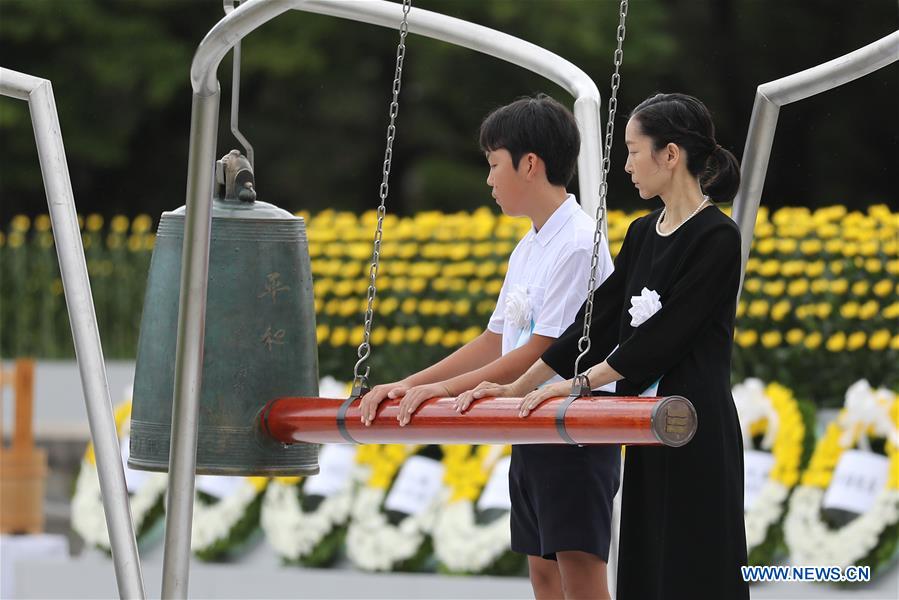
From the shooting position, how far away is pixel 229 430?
408 cm

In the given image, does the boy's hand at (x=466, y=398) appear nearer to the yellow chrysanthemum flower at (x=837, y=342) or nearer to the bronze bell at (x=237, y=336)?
the bronze bell at (x=237, y=336)

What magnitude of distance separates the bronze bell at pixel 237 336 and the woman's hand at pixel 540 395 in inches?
37.3

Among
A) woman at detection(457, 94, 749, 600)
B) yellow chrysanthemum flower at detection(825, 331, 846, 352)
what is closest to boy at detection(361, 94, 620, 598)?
woman at detection(457, 94, 749, 600)

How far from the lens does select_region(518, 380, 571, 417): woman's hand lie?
336cm

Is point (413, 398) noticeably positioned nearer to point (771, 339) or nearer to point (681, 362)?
point (681, 362)

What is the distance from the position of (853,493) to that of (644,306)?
2827mm

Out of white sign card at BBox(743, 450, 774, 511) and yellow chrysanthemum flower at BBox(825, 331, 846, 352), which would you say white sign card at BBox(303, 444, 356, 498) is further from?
yellow chrysanthemum flower at BBox(825, 331, 846, 352)

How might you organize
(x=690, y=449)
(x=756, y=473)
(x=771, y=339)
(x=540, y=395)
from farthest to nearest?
(x=771, y=339) → (x=756, y=473) → (x=540, y=395) → (x=690, y=449)

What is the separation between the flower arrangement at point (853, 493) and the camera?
18.7ft

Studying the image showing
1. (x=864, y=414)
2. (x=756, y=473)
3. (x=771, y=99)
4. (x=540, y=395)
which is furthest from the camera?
(x=756, y=473)

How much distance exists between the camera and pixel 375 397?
3695mm

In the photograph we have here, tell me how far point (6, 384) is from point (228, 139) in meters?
6.90

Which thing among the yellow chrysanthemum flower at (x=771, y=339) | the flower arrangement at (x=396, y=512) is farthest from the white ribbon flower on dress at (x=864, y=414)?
the flower arrangement at (x=396, y=512)

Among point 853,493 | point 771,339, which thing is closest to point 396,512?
point 771,339
